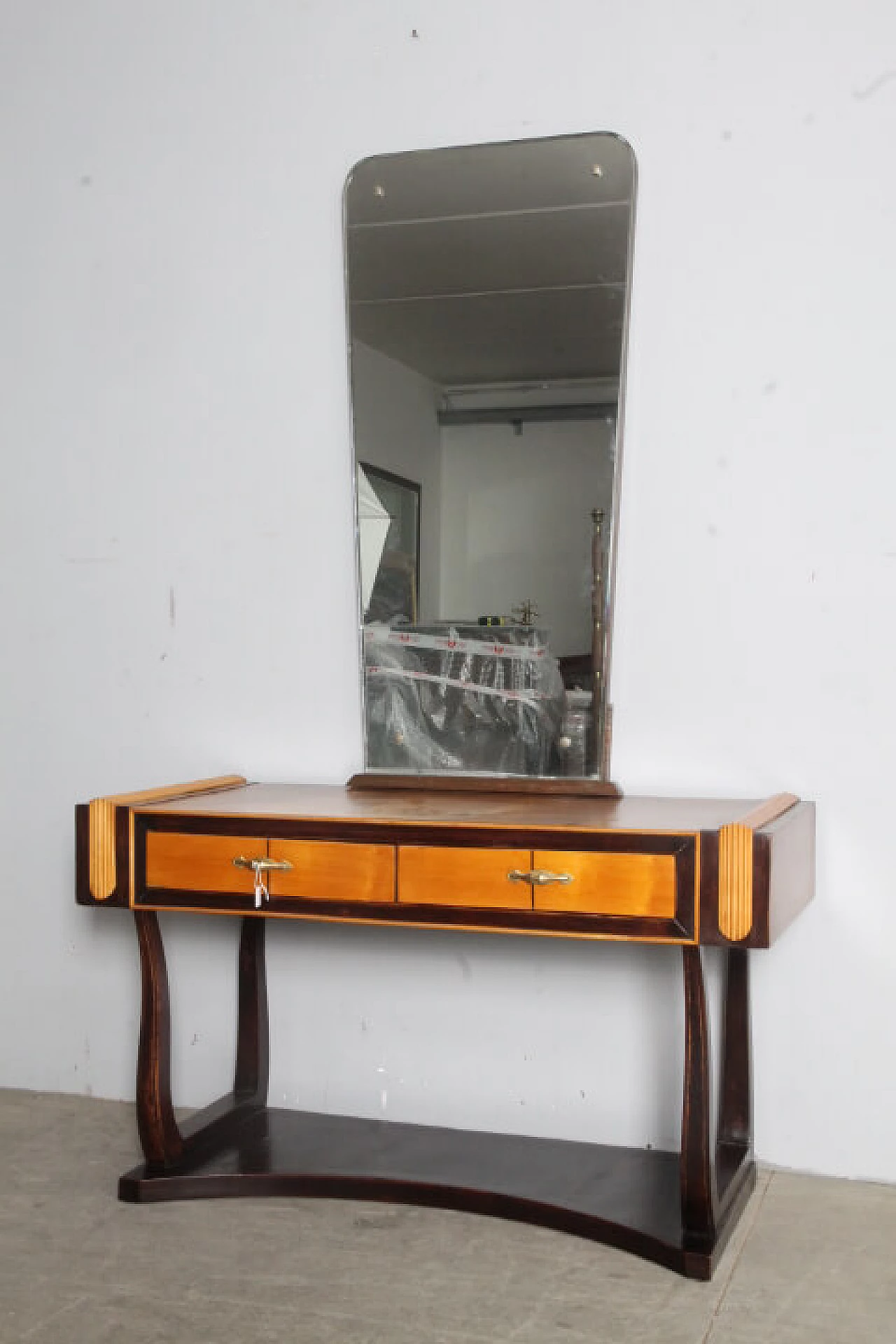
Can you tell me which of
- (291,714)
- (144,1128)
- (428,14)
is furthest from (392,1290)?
(428,14)

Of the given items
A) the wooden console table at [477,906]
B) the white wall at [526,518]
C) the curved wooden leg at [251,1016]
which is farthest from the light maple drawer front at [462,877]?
the curved wooden leg at [251,1016]

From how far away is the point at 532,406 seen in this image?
9.61 feet

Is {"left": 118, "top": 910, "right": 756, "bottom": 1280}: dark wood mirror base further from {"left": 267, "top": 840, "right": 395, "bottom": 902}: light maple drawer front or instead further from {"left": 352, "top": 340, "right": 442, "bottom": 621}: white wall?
{"left": 352, "top": 340, "right": 442, "bottom": 621}: white wall

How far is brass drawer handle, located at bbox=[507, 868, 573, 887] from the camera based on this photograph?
2.36 metres

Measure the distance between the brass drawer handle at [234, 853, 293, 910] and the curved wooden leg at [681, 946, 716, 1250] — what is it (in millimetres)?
715

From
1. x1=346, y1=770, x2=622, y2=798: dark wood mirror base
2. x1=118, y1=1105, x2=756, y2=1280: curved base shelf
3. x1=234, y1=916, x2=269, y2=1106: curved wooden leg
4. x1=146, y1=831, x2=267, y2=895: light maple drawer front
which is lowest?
x1=118, y1=1105, x2=756, y2=1280: curved base shelf

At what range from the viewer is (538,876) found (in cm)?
237

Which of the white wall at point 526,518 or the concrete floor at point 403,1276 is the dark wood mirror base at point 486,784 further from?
the concrete floor at point 403,1276

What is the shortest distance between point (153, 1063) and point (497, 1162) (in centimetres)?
69

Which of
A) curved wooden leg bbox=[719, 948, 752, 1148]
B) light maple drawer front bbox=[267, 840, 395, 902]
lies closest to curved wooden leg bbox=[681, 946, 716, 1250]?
curved wooden leg bbox=[719, 948, 752, 1148]

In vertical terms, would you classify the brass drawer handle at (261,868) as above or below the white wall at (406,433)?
below

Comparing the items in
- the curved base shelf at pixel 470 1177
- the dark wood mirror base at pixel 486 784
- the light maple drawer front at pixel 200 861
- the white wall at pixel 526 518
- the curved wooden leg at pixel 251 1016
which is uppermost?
the white wall at pixel 526 518

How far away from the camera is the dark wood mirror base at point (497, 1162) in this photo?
2379 millimetres

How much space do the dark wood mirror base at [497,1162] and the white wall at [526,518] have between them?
0.81 meters
